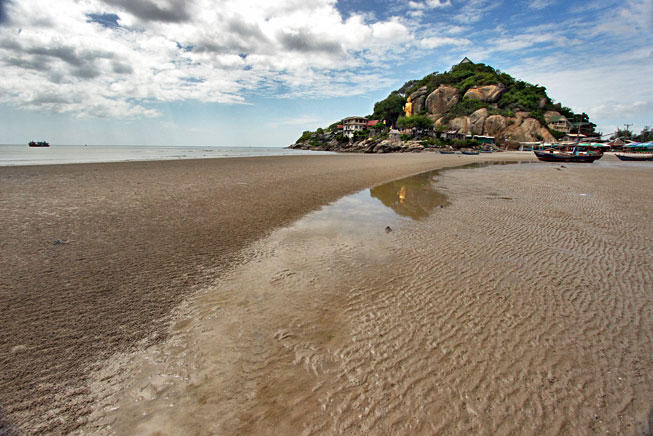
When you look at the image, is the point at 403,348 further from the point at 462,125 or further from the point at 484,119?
the point at 484,119

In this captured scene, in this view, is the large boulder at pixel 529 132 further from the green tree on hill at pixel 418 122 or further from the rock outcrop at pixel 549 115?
the green tree on hill at pixel 418 122

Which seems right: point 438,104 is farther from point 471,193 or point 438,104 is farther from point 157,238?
point 157,238

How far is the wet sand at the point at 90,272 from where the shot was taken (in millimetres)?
2896

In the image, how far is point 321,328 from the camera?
396 cm

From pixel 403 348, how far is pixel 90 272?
228 inches

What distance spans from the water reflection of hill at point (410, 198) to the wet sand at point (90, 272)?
3492 millimetres

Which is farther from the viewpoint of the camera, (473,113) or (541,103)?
(541,103)

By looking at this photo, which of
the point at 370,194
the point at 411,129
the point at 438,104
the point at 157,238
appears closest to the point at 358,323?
the point at 157,238

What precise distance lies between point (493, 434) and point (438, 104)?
117506 millimetres

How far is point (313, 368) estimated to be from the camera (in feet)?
10.7

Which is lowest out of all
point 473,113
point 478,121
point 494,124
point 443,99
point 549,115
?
point 494,124

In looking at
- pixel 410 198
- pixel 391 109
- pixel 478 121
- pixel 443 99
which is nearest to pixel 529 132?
pixel 478 121

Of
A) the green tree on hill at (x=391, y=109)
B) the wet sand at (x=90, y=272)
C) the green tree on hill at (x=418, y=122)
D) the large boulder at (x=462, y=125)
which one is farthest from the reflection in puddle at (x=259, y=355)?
the green tree on hill at (x=391, y=109)

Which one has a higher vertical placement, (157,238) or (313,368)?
(157,238)
